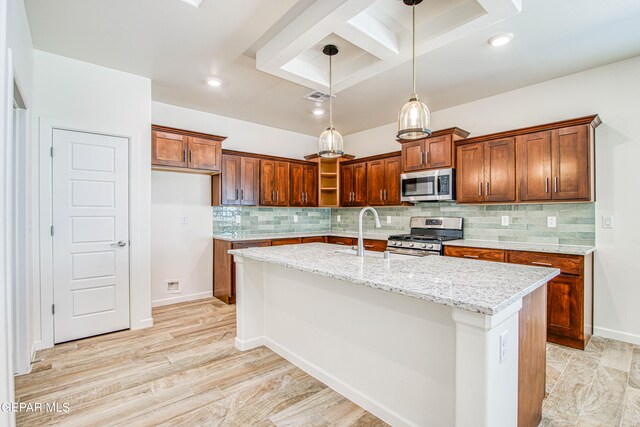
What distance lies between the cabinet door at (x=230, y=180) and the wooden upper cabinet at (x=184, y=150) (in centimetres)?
15

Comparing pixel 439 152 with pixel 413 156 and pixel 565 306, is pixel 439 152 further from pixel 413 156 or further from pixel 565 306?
pixel 565 306

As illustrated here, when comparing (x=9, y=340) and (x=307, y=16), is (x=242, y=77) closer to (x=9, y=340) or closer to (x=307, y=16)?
(x=307, y=16)

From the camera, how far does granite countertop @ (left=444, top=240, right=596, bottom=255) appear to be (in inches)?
117

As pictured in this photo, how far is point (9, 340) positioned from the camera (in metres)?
1.60

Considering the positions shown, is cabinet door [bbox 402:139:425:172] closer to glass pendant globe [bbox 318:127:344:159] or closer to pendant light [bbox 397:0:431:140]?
glass pendant globe [bbox 318:127:344:159]

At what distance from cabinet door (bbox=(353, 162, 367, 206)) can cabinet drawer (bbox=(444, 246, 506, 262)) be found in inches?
71.6

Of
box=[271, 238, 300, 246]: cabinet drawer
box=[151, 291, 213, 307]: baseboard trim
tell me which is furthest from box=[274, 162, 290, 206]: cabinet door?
box=[151, 291, 213, 307]: baseboard trim

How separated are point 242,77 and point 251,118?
1.53 meters

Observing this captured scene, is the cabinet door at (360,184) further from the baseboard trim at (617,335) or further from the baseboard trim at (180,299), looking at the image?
the baseboard trim at (617,335)

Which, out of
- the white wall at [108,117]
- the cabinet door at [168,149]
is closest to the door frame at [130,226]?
the white wall at [108,117]

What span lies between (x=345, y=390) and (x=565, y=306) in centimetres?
230

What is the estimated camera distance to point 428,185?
13.9 feet

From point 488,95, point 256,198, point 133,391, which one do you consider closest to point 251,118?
point 256,198

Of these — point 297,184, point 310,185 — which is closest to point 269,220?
point 297,184
